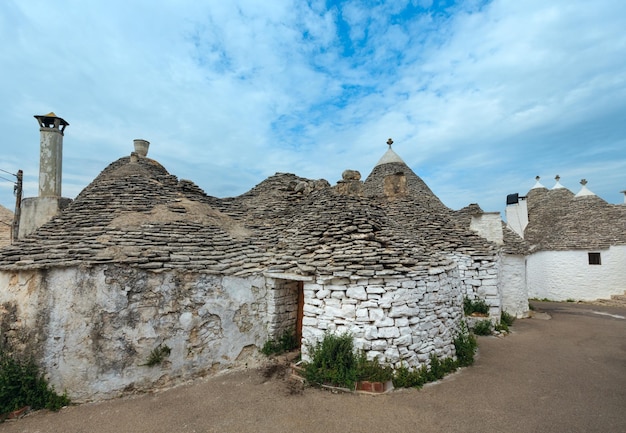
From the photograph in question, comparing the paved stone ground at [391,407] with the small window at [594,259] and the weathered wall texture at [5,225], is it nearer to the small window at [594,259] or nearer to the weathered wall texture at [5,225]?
the small window at [594,259]

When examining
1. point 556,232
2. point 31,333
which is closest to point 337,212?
point 31,333

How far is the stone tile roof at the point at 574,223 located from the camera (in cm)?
1446

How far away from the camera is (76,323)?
496 centimetres

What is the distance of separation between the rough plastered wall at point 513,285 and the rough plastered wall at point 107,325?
10209 millimetres

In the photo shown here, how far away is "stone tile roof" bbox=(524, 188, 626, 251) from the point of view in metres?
14.5

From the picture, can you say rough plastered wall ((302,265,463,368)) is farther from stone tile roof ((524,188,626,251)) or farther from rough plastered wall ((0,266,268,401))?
stone tile roof ((524,188,626,251))

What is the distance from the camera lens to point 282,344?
20.7ft

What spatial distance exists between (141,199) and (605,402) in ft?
31.5

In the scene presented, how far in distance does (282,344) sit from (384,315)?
99.1 inches

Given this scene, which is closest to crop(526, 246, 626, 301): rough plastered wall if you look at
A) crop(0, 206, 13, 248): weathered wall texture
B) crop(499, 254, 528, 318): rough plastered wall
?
crop(499, 254, 528, 318): rough plastered wall

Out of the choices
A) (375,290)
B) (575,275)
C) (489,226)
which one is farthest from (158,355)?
(575,275)

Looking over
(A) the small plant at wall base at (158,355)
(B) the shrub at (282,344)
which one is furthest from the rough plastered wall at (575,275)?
(A) the small plant at wall base at (158,355)

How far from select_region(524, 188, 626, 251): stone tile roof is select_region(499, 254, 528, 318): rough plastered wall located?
4.97 m

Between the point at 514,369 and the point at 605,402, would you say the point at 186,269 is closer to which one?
the point at 514,369
